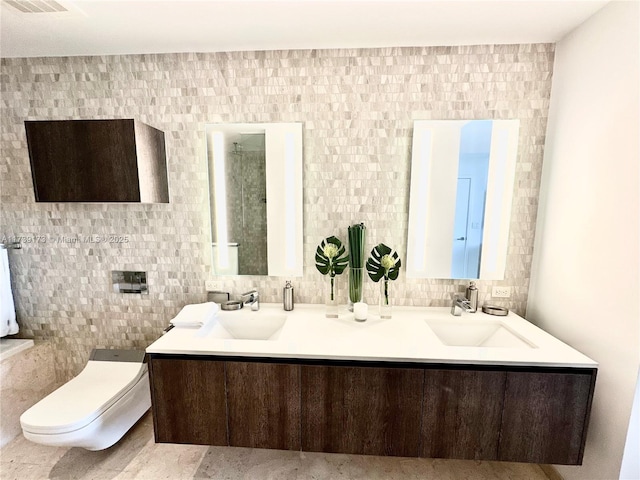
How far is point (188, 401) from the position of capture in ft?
4.50

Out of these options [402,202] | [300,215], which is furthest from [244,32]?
[402,202]

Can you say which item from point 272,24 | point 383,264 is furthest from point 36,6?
point 383,264

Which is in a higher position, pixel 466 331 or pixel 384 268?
pixel 384 268

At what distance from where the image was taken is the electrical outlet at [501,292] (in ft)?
6.01

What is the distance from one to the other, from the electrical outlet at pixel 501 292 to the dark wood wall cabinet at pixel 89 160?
226 cm

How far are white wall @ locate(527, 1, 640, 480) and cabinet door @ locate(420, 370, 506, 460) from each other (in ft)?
1.64

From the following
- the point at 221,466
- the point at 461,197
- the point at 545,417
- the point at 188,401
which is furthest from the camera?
the point at 461,197

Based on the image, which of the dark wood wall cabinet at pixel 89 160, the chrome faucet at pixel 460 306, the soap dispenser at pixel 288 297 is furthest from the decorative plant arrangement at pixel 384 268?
the dark wood wall cabinet at pixel 89 160

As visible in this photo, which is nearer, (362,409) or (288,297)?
(362,409)

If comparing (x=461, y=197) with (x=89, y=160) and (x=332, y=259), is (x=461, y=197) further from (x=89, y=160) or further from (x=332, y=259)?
(x=89, y=160)

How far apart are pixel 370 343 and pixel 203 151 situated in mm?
1567

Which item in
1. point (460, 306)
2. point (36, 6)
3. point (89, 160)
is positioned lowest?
point (460, 306)

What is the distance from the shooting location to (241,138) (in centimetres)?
181

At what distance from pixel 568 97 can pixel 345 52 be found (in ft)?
4.22
